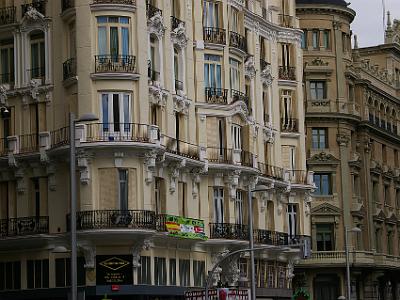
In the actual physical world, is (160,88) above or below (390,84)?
below

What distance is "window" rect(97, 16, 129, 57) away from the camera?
196ft

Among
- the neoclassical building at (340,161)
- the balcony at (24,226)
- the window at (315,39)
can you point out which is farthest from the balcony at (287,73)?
the balcony at (24,226)

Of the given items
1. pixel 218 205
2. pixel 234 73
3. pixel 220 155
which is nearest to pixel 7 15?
pixel 220 155

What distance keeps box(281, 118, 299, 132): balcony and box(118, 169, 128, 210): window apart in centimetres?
2364

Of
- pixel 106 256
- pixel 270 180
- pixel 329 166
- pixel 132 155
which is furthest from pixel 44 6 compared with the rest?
pixel 329 166

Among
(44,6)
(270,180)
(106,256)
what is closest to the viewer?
(106,256)

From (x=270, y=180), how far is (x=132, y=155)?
18.9 meters

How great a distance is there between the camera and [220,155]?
6888 cm

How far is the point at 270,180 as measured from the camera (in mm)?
76062

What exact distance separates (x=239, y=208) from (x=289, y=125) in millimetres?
12021

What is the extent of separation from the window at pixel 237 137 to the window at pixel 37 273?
15.1 m

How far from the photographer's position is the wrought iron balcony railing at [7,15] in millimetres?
63781

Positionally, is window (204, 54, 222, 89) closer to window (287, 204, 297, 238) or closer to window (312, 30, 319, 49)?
window (287, 204, 297, 238)

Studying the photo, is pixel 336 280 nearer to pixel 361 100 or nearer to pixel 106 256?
pixel 361 100
